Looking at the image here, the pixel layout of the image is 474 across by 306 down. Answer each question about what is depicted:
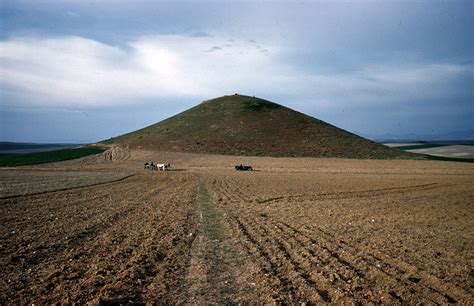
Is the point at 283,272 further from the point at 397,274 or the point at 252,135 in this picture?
the point at 252,135

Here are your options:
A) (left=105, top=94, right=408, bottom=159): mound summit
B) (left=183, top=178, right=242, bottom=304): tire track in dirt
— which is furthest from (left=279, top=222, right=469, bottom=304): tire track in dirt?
(left=105, top=94, right=408, bottom=159): mound summit

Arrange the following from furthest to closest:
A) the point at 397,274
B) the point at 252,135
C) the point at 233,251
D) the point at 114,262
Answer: the point at 252,135
the point at 233,251
the point at 114,262
the point at 397,274

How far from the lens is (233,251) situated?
1086 cm

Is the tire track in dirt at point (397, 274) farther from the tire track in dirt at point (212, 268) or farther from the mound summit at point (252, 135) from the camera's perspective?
the mound summit at point (252, 135)

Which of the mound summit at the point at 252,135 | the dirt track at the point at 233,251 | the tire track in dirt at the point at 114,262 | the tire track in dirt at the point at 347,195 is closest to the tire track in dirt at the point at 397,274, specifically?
the dirt track at the point at 233,251

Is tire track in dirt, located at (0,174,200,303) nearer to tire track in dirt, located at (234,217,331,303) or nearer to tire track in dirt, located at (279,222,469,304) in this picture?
tire track in dirt, located at (234,217,331,303)

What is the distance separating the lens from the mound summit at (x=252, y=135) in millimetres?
78625

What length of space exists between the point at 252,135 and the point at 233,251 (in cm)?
7657

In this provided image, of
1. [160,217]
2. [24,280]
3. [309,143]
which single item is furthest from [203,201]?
[309,143]

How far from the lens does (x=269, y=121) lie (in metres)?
97.1

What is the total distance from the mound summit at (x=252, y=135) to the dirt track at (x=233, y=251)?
58221mm

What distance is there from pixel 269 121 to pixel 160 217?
82.5 meters

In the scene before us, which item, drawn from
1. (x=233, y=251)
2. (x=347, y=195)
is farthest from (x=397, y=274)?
(x=347, y=195)

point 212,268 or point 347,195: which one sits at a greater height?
point 212,268
